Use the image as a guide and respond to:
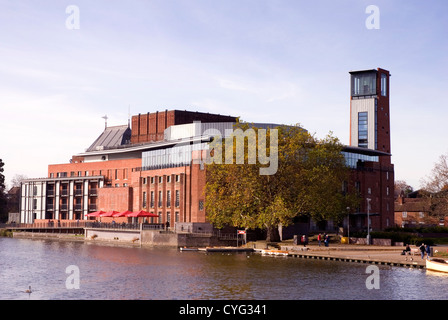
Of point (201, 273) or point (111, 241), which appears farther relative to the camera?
point (111, 241)

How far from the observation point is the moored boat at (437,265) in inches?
1974

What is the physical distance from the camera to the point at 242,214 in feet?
268

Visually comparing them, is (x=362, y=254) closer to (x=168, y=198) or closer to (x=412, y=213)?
(x=168, y=198)

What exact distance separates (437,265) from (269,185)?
103ft


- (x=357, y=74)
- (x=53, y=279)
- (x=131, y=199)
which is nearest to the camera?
(x=53, y=279)

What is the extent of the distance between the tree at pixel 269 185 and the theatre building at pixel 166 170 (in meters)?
10.4

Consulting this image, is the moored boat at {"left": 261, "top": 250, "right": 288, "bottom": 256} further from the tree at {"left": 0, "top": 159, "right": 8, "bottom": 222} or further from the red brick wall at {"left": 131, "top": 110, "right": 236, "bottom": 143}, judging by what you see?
the tree at {"left": 0, "top": 159, "right": 8, "bottom": 222}

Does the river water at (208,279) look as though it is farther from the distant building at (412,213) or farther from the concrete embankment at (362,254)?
the distant building at (412,213)

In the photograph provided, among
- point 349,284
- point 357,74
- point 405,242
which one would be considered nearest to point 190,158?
point 405,242

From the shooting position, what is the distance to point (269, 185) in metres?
79.3

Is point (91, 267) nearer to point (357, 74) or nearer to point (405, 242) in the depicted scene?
point (405, 242)

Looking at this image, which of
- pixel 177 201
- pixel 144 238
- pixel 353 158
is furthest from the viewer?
pixel 353 158

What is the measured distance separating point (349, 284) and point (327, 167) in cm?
3873

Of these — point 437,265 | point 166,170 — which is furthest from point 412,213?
point 437,265
